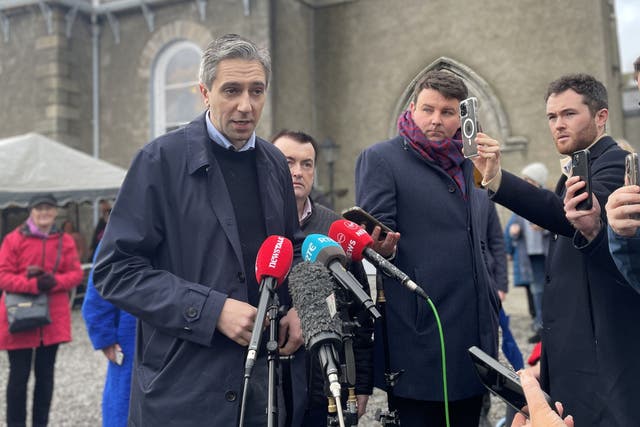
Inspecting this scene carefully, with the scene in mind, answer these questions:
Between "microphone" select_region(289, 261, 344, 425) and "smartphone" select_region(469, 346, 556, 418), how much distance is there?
0.40 meters

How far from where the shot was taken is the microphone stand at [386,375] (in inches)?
95.0

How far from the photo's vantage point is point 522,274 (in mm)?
8070

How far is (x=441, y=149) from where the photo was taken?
9.29 feet

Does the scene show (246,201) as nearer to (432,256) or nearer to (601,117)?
(432,256)

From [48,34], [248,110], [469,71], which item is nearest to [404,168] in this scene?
[248,110]

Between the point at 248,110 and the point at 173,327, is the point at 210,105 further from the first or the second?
the point at 173,327

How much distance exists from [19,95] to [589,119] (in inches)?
561

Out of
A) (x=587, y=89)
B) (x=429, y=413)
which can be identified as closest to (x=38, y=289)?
(x=429, y=413)

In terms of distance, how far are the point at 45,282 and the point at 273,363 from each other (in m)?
3.98

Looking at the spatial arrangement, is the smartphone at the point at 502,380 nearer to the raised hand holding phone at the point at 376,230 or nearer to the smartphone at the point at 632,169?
the smartphone at the point at 632,169

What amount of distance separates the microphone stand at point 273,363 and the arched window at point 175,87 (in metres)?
12.7

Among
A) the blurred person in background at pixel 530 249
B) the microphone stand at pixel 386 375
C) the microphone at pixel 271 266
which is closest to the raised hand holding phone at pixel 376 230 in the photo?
the microphone stand at pixel 386 375

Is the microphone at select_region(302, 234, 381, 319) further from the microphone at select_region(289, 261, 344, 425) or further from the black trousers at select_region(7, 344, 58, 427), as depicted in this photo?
the black trousers at select_region(7, 344, 58, 427)

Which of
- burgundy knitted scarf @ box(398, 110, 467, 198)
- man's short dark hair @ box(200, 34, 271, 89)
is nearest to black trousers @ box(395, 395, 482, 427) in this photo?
burgundy knitted scarf @ box(398, 110, 467, 198)
